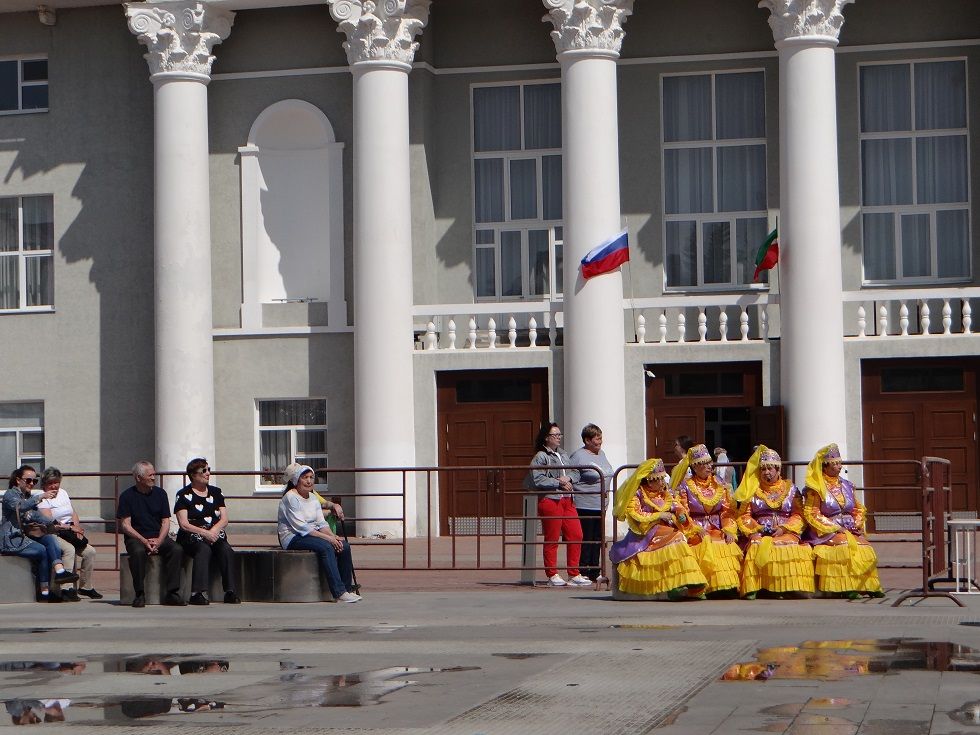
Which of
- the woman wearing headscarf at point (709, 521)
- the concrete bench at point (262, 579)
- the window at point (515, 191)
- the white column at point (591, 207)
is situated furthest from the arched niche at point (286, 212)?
the woman wearing headscarf at point (709, 521)

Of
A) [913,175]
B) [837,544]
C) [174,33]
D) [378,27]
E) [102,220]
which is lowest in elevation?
[837,544]

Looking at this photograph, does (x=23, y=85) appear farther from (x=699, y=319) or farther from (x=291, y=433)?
(x=699, y=319)

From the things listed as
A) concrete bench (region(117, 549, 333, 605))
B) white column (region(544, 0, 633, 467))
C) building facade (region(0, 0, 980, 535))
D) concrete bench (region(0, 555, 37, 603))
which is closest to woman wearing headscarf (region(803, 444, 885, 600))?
concrete bench (region(117, 549, 333, 605))

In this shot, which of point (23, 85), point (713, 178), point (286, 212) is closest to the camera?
point (713, 178)

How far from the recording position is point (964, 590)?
17875mm

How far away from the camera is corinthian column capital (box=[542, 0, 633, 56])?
2853 centimetres

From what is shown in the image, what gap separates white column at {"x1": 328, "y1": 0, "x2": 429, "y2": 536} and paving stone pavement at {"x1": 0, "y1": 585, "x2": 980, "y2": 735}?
39.5 feet

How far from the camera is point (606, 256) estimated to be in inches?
1110

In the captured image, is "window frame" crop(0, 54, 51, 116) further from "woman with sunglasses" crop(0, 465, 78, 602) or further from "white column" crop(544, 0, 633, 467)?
"woman with sunglasses" crop(0, 465, 78, 602)

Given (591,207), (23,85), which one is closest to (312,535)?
(591,207)

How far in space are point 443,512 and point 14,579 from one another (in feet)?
37.2

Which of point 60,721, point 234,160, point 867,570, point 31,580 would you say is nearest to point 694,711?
point 60,721

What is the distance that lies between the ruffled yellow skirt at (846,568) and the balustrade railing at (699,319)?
38.6 feet

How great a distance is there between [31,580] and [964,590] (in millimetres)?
9846
